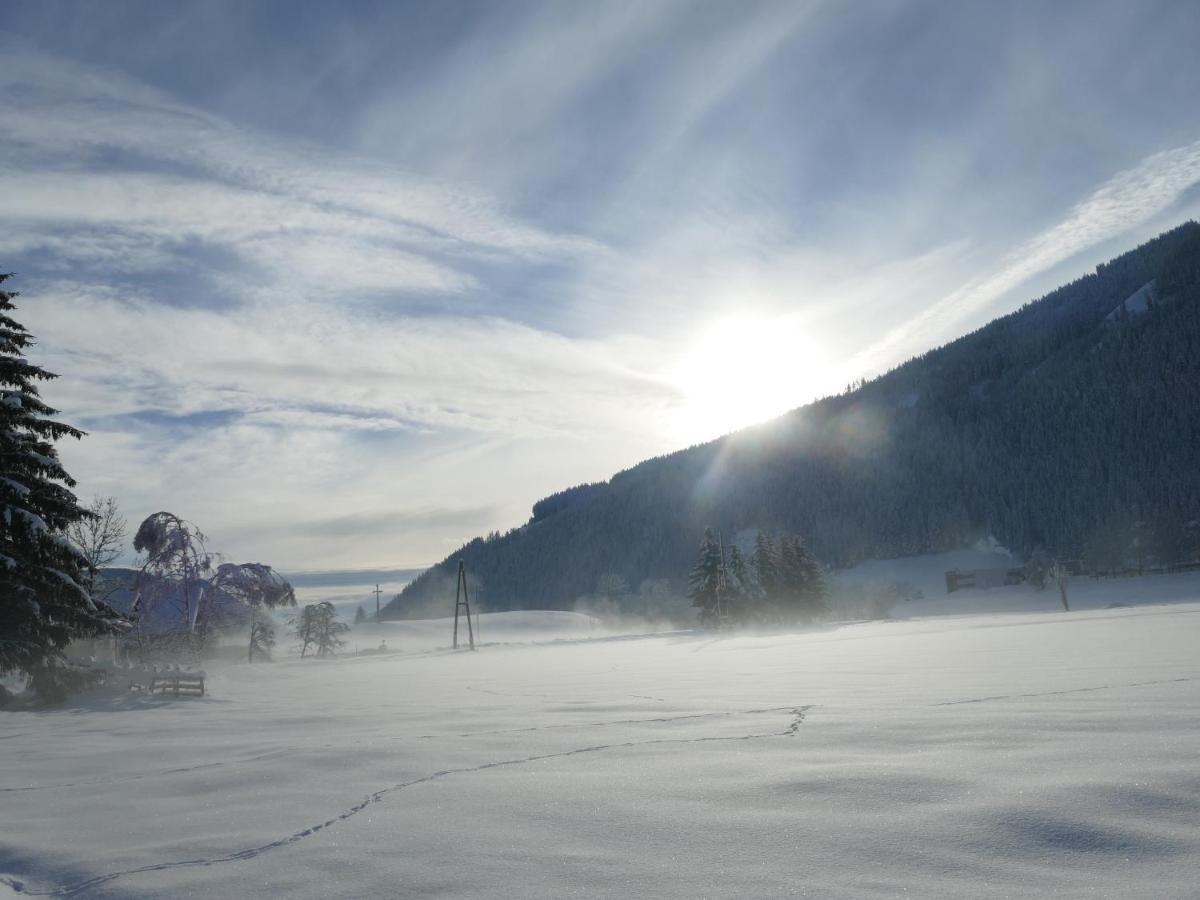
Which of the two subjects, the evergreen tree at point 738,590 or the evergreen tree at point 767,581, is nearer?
the evergreen tree at point 738,590

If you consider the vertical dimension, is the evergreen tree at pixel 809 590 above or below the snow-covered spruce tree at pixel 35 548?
below

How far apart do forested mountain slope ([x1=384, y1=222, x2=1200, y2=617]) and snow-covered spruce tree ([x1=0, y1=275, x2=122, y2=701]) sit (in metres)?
127

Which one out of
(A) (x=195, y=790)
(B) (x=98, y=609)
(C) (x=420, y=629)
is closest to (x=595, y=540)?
(C) (x=420, y=629)

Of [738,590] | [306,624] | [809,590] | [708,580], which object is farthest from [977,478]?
[306,624]

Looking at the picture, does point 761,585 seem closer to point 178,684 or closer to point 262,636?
point 262,636

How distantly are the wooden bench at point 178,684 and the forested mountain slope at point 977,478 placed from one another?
12431 centimetres

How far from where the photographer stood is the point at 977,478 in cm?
14588

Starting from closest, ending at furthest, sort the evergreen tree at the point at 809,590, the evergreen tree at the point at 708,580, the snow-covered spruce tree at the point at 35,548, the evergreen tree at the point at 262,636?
1. the snow-covered spruce tree at the point at 35,548
2. the evergreen tree at the point at 262,636
3. the evergreen tree at the point at 708,580
4. the evergreen tree at the point at 809,590

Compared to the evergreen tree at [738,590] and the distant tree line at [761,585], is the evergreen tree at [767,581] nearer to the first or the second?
the distant tree line at [761,585]

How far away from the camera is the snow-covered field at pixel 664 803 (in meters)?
2.64

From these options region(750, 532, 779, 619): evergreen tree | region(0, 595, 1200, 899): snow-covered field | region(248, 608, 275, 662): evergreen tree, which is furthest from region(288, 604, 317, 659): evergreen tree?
region(0, 595, 1200, 899): snow-covered field

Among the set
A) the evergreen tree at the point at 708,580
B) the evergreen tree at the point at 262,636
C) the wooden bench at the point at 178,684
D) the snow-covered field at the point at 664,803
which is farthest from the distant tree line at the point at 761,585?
the snow-covered field at the point at 664,803

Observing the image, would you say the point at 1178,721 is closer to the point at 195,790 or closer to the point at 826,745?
the point at 826,745

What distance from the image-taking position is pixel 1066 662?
9.81 meters
